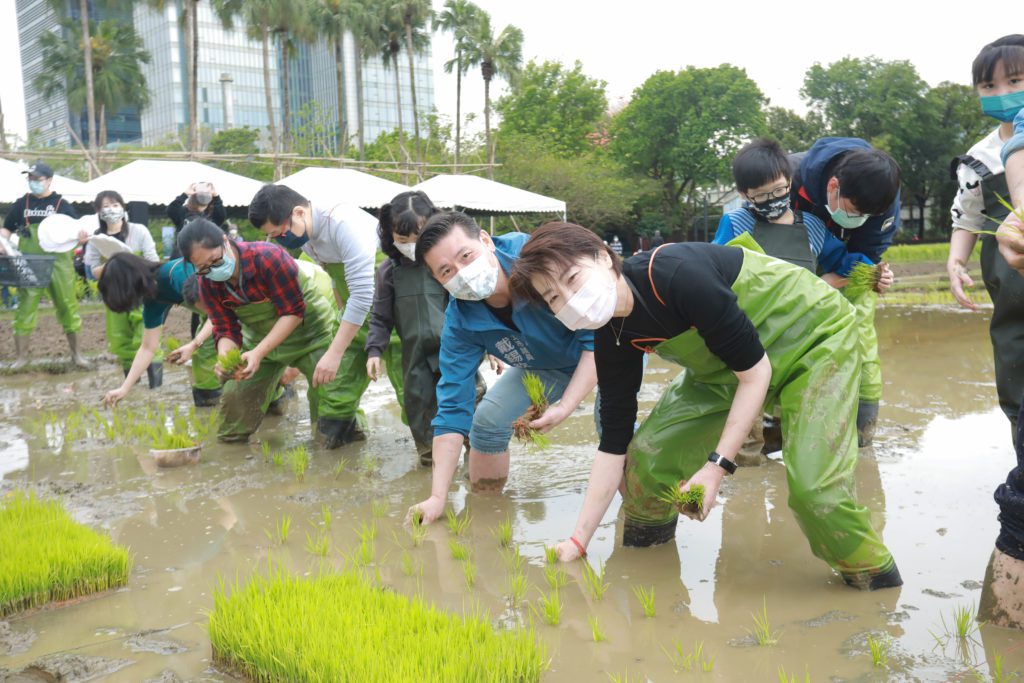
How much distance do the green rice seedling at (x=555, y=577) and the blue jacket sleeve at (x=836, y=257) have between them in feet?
7.27

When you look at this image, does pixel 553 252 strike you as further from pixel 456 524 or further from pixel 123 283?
pixel 123 283

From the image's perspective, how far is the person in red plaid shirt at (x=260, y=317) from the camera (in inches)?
195

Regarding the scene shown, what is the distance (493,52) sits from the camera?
4128 centimetres

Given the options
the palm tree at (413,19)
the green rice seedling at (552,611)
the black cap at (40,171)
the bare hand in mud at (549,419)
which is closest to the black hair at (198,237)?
the bare hand in mud at (549,419)

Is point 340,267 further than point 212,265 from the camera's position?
Answer: Yes

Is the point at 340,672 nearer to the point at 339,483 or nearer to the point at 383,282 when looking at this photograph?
the point at 339,483

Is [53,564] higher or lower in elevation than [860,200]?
lower

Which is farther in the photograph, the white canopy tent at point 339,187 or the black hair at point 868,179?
the white canopy tent at point 339,187

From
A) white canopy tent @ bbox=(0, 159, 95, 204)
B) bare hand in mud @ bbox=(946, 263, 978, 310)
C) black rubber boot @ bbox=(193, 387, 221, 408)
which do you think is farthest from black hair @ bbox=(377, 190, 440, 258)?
white canopy tent @ bbox=(0, 159, 95, 204)

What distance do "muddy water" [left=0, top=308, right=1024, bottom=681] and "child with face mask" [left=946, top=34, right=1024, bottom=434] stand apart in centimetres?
70

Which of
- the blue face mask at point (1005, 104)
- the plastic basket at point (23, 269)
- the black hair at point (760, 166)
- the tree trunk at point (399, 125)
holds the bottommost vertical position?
the plastic basket at point (23, 269)

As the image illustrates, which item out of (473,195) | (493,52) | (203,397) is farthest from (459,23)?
(203,397)

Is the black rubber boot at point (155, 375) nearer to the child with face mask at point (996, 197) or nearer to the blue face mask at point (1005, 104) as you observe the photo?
the child with face mask at point (996, 197)

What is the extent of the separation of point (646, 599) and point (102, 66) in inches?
1753
